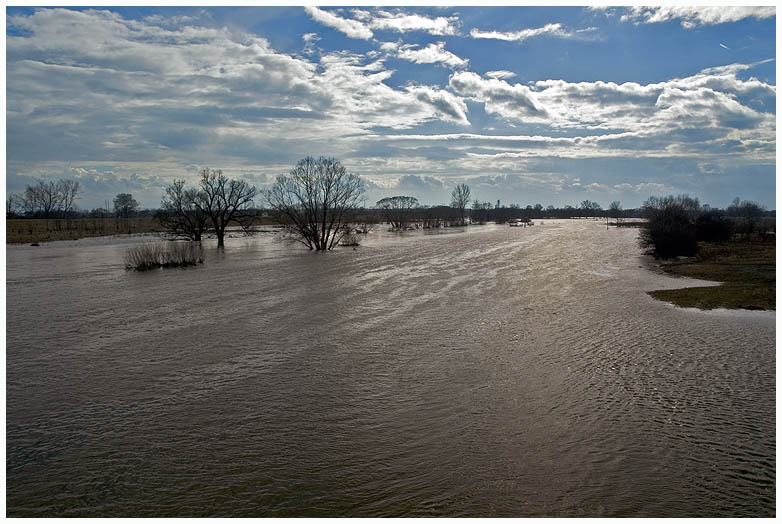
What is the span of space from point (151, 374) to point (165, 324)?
534 centimetres

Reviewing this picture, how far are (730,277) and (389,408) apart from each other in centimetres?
2213

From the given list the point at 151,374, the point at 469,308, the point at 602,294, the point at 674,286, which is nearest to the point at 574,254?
the point at 674,286

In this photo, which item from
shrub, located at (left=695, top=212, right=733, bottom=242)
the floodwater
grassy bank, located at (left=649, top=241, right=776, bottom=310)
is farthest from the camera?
shrub, located at (left=695, top=212, right=733, bottom=242)

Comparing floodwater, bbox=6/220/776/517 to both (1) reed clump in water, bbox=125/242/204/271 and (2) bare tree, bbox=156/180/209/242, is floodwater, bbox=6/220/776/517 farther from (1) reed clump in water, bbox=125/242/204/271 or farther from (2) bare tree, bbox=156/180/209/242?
(2) bare tree, bbox=156/180/209/242

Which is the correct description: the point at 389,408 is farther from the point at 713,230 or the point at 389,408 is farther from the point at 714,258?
the point at 713,230

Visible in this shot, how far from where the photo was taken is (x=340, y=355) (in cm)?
1305

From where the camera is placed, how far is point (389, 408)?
9.60 metres

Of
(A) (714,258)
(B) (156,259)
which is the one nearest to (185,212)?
(B) (156,259)

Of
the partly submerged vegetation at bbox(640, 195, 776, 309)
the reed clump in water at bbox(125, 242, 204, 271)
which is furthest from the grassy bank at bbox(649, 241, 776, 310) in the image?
the reed clump in water at bbox(125, 242, 204, 271)

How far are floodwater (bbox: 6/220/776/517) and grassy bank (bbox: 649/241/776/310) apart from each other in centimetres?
140

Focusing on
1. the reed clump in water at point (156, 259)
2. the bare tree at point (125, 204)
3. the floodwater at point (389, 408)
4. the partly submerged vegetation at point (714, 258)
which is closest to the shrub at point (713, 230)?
the partly submerged vegetation at point (714, 258)

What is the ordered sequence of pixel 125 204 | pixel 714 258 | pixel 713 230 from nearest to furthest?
pixel 714 258, pixel 713 230, pixel 125 204

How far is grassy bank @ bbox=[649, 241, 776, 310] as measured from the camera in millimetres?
18984

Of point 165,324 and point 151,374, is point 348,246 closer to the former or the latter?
point 165,324
